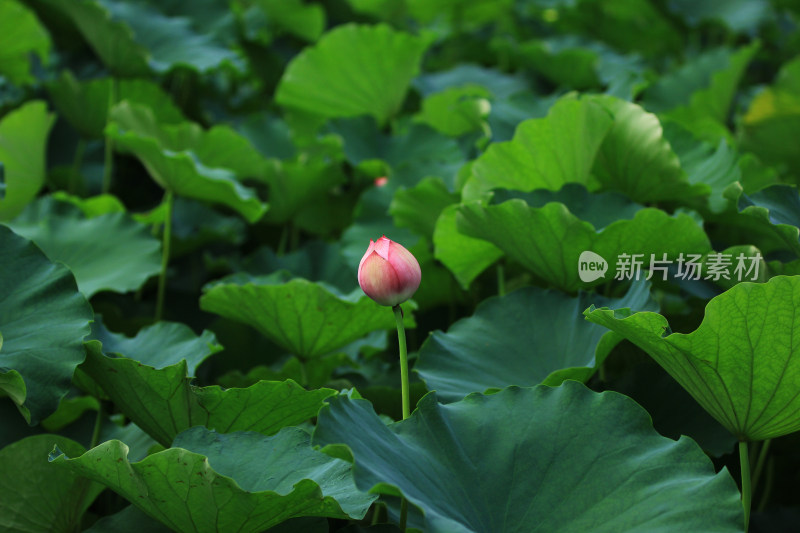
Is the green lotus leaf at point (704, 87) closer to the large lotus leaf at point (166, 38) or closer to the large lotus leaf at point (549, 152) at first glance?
the large lotus leaf at point (549, 152)

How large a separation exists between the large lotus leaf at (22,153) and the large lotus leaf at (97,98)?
13 cm

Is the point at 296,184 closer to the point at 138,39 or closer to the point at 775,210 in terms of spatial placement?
the point at 138,39

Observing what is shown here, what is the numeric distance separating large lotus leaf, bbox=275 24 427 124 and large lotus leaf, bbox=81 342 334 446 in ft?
3.19

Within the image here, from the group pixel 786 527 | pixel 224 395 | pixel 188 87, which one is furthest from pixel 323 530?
pixel 188 87

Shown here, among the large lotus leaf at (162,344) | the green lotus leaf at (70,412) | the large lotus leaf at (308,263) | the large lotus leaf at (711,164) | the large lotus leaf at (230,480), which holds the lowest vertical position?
the large lotus leaf at (308,263)

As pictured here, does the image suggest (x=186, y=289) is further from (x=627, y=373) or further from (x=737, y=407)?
(x=737, y=407)

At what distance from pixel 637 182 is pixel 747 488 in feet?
1.55

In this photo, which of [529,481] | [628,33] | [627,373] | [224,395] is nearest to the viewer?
[529,481]

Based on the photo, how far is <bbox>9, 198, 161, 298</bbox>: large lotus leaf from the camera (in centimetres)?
117

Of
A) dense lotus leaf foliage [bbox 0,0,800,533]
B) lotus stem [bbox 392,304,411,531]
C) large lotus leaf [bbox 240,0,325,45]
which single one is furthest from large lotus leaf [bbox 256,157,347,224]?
lotus stem [bbox 392,304,411,531]

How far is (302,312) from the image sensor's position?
1004mm

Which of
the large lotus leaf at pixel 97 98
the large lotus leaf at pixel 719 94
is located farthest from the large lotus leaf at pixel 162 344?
the large lotus leaf at pixel 719 94

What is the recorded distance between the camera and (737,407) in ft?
2.41

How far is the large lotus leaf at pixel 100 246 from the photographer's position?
117cm
